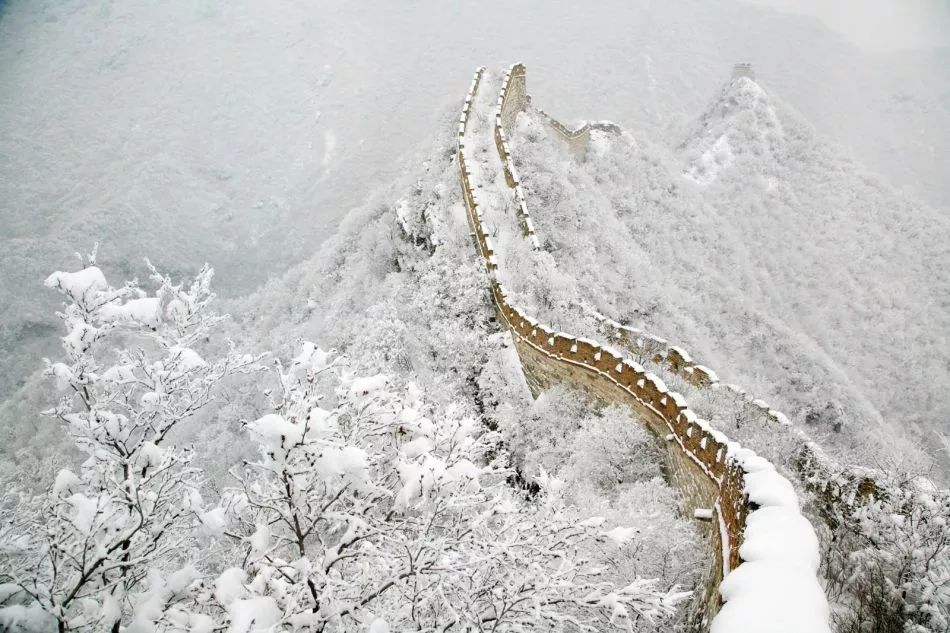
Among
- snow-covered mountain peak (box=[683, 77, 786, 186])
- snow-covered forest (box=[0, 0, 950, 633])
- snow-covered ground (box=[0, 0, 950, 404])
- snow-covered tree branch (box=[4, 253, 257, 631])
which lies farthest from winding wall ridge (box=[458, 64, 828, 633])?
snow-covered ground (box=[0, 0, 950, 404])

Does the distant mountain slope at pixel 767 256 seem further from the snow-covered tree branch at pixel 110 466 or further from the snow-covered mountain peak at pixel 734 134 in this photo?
the snow-covered tree branch at pixel 110 466

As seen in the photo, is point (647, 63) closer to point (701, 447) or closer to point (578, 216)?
point (578, 216)

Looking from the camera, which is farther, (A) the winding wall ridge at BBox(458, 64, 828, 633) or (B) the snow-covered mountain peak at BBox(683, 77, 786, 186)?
(B) the snow-covered mountain peak at BBox(683, 77, 786, 186)

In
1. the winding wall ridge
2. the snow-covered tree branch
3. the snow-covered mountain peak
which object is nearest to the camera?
the snow-covered tree branch

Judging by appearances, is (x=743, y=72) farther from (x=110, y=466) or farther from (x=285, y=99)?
(x=285, y=99)

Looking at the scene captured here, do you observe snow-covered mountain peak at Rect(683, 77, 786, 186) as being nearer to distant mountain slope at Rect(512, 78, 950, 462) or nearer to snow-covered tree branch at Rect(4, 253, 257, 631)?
distant mountain slope at Rect(512, 78, 950, 462)

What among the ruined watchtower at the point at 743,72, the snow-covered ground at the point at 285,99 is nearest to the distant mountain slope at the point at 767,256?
the ruined watchtower at the point at 743,72

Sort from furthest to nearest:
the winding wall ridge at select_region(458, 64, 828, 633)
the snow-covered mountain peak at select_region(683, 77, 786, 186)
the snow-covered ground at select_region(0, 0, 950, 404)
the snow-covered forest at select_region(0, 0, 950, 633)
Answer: the snow-covered ground at select_region(0, 0, 950, 404) < the snow-covered mountain peak at select_region(683, 77, 786, 186) < the winding wall ridge at select_region(458, 64, 828, 633) < the snow-covered forest at select_region(0, 0, 950, 633)

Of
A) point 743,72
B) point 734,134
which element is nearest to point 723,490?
point 734,134
